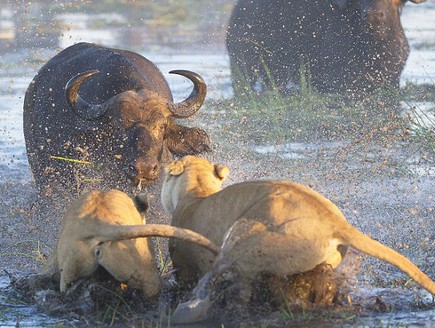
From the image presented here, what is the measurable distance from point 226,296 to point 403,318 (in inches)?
37.4

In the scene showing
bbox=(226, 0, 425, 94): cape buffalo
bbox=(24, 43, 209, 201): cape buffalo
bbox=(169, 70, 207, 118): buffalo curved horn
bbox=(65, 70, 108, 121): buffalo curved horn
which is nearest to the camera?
bbox=(24, 43, 209, 201): cape buffalo

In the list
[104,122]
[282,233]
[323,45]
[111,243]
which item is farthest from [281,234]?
[323,45]

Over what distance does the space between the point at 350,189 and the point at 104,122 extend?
2.12m

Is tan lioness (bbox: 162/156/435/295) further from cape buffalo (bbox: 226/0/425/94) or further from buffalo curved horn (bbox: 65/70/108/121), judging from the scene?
cape buffalo (bbox: 226/0/425/94)

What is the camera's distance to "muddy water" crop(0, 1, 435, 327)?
6.78m

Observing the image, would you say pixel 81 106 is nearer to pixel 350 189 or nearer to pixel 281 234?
pixel 350 189

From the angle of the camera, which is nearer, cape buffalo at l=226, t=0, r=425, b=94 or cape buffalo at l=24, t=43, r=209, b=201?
cape buffalo at l=24, t=43, r=209, b=201

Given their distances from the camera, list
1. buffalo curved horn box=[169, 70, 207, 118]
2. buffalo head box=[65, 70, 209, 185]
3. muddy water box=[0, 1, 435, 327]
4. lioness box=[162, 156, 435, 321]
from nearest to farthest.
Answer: lioness box=[162, 156, 435, 321] → muddy water box=[0, 1, 435, 327] → buffalo head box=[65, 70, 209, 185] → buffalo curved horn box=[169, 70, 207, 118]

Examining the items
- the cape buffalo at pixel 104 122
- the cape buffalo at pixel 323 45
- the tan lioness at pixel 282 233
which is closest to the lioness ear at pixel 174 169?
the tan lioness at pixel 282 233

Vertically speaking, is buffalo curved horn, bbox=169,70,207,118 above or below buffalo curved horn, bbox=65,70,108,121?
below

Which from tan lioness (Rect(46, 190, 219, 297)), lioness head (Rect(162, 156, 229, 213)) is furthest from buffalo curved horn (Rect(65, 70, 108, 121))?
tan lioness (Rect(46, 190, 219, 297))

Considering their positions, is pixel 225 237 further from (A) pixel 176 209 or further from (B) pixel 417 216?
(B) pixel 417 216

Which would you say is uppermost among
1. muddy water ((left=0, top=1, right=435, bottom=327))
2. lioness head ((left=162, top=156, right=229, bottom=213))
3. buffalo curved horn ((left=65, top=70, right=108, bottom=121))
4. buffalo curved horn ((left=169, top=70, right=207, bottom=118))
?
lioness head ((left=162, top=156, right=229, bottom=213))

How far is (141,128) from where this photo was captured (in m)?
9.63
